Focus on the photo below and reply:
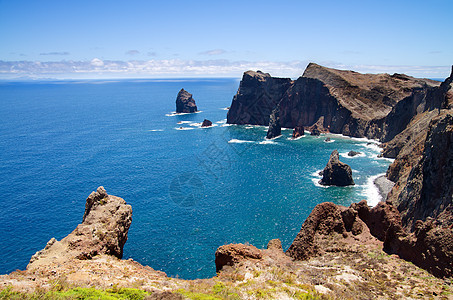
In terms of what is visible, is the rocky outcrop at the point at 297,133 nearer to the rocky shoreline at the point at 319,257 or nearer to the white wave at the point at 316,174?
the white wave at the point at 316,174

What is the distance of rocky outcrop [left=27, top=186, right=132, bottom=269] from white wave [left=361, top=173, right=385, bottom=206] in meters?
57.6

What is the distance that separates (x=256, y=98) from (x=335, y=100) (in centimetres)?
5064

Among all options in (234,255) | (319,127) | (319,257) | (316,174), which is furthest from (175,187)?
(319,127)

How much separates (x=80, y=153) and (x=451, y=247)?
123m

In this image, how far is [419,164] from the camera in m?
54.6

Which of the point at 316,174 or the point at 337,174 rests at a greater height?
the point at 337,174

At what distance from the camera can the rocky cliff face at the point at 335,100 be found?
146m

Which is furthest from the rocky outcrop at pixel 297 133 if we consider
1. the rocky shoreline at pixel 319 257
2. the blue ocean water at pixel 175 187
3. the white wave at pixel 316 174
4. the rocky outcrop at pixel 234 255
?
the rocky outcrop at pixel 234 255

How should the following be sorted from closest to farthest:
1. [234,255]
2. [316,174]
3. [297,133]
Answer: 1. [234,255]
2. [316,174]
3. [297,133]

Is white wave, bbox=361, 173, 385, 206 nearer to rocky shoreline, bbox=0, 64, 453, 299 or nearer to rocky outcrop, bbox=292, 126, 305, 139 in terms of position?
rocky shoreline, bbox=0, 64, 453, 299

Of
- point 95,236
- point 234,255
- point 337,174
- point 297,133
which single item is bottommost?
point 337,174

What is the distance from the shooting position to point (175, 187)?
8806 cm

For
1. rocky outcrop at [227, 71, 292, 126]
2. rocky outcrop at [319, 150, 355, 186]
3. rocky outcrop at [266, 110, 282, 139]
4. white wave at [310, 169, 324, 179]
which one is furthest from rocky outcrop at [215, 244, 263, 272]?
rocky outcrop at [227, 71, 292, 126]

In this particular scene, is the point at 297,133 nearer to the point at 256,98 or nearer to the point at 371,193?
the point at 256,98
